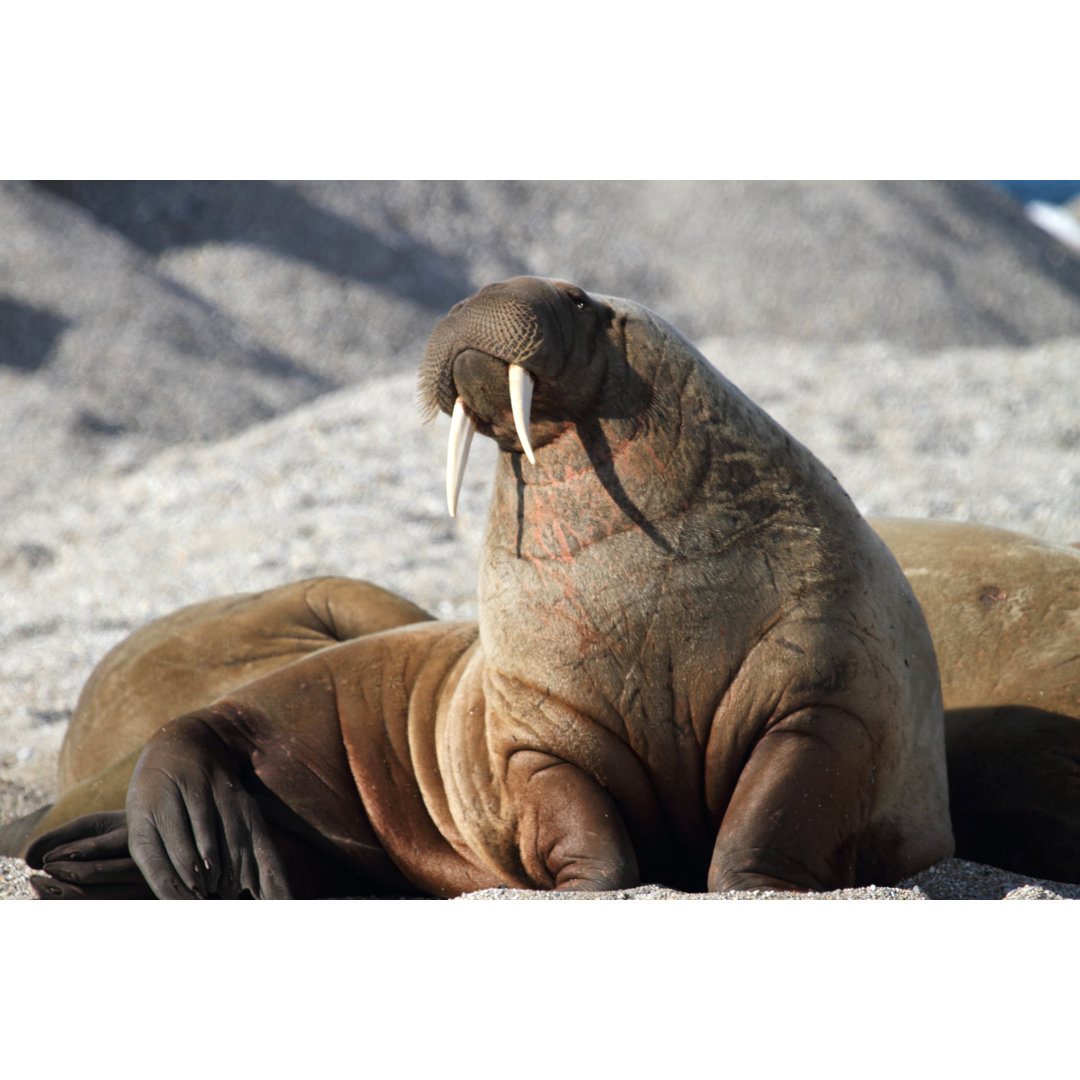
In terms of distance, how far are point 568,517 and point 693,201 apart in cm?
1063

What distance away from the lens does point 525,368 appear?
3.13 meters

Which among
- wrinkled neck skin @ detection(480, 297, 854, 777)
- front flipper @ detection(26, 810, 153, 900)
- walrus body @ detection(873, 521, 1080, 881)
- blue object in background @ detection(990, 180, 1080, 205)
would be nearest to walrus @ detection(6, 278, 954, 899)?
wrinkled neck skin @ detection(480, 297, 854, 777)

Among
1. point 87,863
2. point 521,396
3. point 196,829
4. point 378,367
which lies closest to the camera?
point 521,396

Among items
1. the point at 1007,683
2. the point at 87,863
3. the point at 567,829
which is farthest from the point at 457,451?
the point at 1007,683

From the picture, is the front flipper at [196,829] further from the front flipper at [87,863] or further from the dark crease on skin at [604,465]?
the dark crease on skin at [604,465]

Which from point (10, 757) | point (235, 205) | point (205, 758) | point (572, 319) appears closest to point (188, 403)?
point (235, 205)

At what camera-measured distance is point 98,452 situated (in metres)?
10.7

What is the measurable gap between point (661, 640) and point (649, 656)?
49mm

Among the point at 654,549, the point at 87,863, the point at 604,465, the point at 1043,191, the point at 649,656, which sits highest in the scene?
the point at 1043,191

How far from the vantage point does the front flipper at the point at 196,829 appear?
364 cm

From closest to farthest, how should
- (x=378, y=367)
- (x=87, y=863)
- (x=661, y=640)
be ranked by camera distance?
1. (x=661, y=640)
2. (x=87, y=863)
3. (x=378, y=367)

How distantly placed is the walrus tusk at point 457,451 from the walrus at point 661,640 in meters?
0.01

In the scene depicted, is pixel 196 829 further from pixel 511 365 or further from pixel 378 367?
pixel 378 367

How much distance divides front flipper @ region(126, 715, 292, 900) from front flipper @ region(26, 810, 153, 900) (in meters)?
0.15
